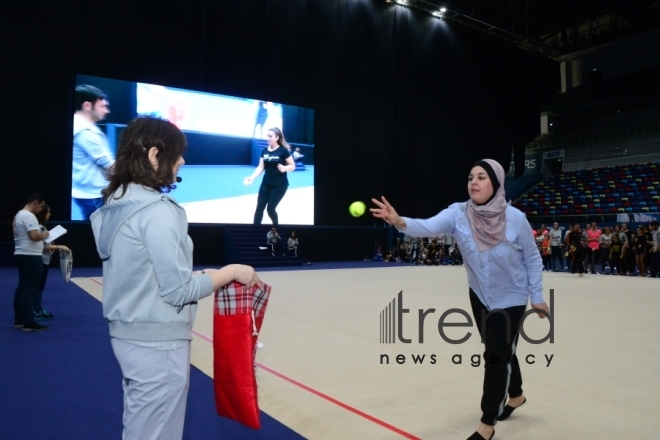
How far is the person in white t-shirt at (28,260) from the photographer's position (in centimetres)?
526

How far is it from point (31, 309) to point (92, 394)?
261cm

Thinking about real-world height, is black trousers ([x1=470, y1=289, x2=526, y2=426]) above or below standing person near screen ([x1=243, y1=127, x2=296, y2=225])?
below

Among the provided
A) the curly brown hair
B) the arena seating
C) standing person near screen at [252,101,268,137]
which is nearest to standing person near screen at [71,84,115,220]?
standing person near screen at [252,101,268,137]

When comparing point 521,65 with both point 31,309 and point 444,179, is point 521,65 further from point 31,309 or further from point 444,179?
point 31,309

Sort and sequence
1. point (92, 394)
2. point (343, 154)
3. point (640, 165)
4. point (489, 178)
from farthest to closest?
point (640, 165) → point (343, 154) → point (92, 394) → point (489, 178)

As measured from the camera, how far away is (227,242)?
53.6ft

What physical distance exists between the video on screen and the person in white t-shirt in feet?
25.2

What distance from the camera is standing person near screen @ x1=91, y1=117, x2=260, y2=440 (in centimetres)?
143

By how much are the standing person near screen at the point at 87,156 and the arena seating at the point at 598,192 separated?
19.0 meters

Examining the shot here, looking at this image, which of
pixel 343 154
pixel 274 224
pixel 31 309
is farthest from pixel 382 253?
pixel 31 309

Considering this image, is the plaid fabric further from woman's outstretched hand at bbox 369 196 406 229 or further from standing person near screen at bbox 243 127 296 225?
standing person near screen at bbox 243 127 296 225

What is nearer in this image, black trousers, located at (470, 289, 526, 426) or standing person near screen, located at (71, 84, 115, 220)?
black trousers, located at (470, 289, 526, 426)

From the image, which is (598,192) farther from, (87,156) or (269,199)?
(87,156)

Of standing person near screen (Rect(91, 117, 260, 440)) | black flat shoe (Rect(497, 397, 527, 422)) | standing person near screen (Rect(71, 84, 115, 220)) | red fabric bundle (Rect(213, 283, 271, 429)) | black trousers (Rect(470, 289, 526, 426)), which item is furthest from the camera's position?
standing person near screen (Rect(71, 84, 115, 220))
